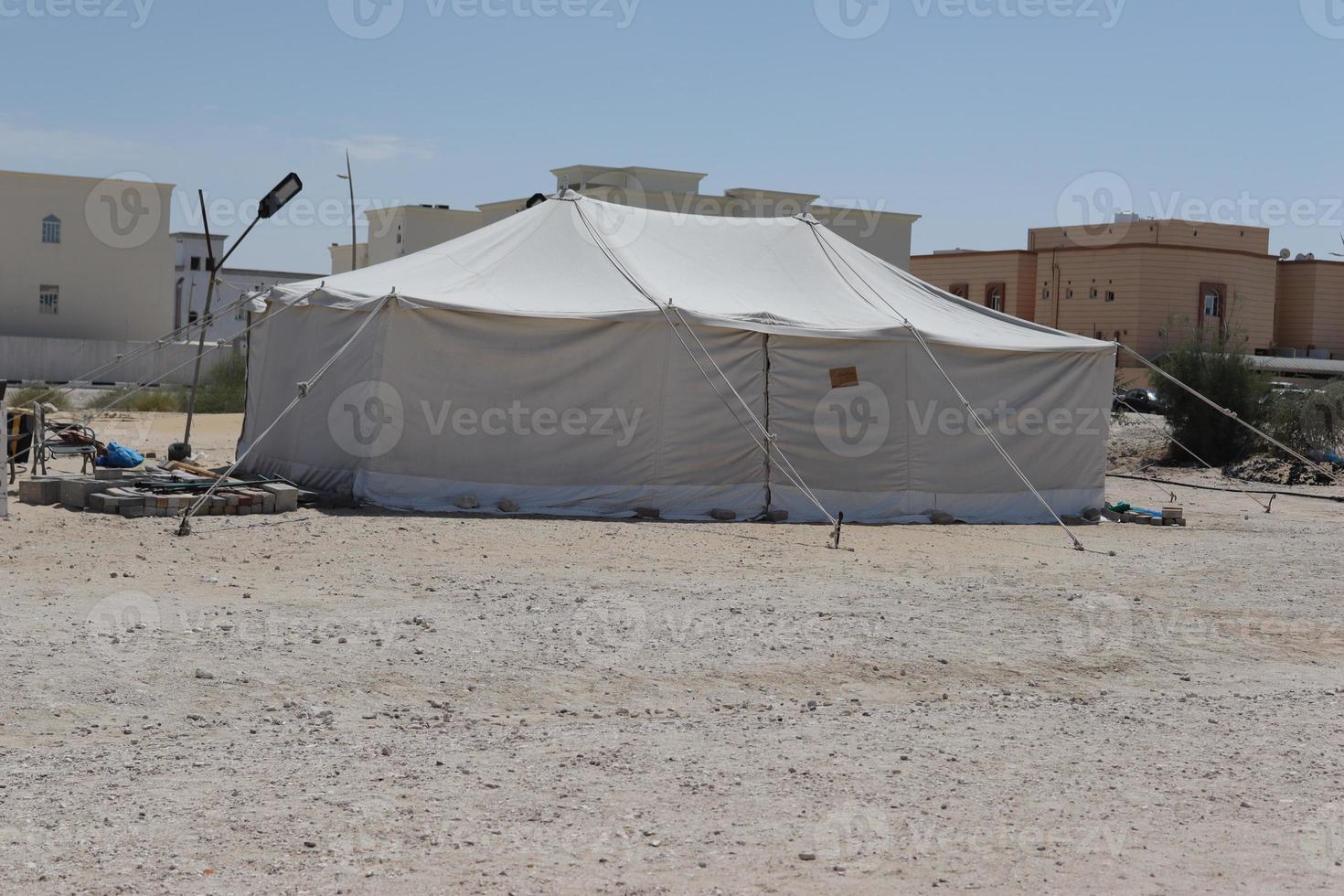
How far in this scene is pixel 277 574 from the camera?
831 centimetres

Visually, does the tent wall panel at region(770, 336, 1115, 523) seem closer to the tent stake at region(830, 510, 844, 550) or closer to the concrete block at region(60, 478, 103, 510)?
the tent stake at region(830, 510, 844, 550)

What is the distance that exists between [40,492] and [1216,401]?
17.9 meters

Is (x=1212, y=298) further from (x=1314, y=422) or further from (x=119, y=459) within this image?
(x=119, y=459)

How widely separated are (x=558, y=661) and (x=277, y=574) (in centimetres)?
269

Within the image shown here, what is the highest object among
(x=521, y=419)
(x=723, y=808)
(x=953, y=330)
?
(x=953, y=330)

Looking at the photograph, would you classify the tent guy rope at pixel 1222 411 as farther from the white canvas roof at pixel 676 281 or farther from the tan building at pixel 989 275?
the tan building at pixel 989 275

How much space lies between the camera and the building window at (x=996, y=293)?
44.8 m

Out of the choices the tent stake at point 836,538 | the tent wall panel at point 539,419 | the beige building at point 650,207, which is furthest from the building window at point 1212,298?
the tent stake at point 836,538

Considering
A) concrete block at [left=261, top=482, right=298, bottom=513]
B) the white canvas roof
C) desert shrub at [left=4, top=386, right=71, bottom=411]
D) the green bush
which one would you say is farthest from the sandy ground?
desert shrub at [left=4, top=386, right=71, bottom=411]

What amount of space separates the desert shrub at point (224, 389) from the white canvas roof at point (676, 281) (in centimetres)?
1223

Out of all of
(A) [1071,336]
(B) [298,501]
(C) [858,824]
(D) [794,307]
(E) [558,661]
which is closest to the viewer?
(C) [858,824]

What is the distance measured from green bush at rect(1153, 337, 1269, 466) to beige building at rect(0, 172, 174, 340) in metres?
32.4

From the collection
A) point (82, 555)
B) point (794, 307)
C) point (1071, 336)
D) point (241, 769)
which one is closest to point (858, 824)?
point (241, 769)

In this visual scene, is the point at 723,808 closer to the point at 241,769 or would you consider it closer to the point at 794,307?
the point at 241,769
